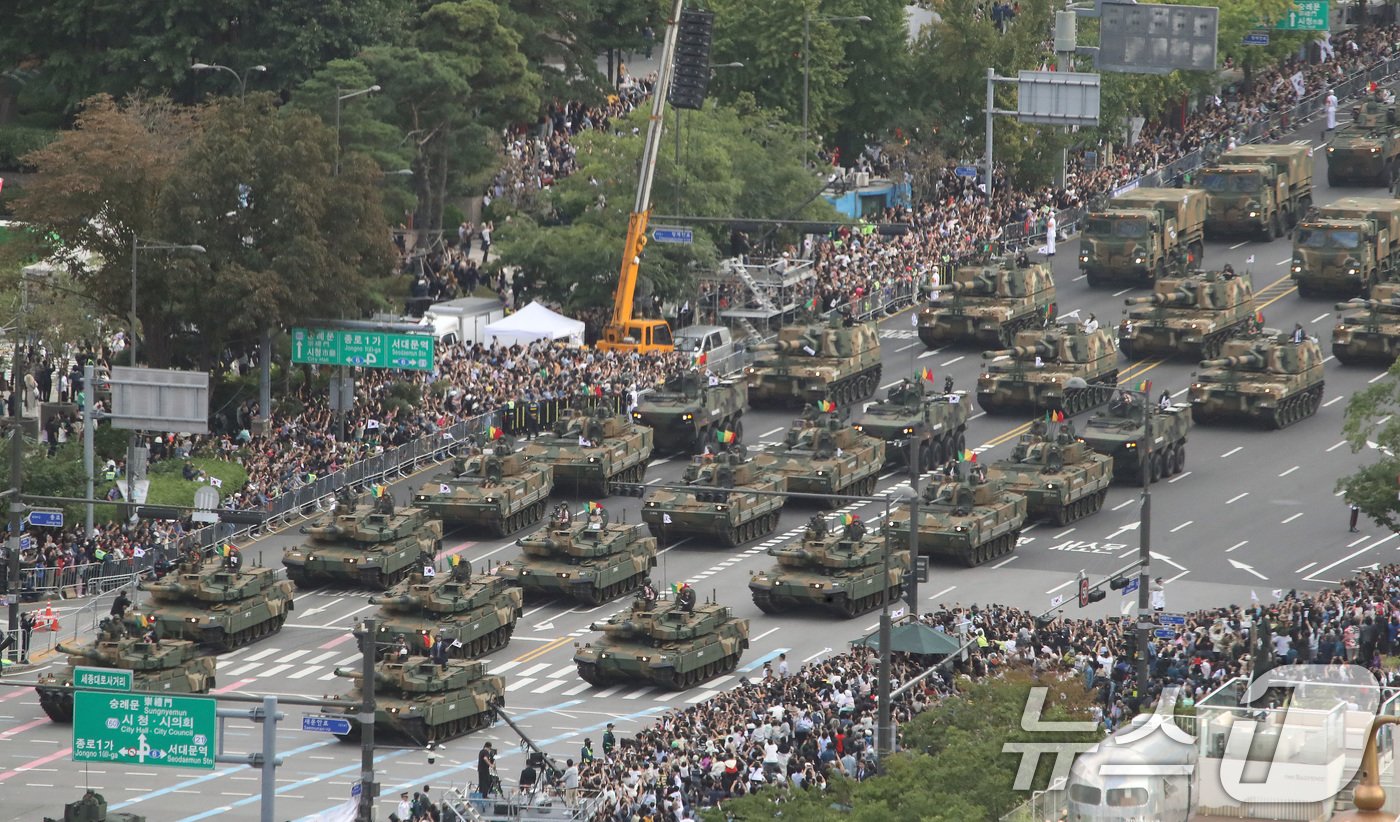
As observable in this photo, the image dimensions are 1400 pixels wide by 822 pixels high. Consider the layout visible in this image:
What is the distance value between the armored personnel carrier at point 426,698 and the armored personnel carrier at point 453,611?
3.06 m

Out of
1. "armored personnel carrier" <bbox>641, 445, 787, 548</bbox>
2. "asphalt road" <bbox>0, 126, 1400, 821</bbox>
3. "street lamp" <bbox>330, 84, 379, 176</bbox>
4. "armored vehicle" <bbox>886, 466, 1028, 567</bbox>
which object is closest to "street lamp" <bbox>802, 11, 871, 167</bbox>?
"asphalt road" <bbox>0, 126, 1400, 821</bbox>

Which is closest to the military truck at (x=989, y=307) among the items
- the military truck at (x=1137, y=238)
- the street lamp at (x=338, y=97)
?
the military truck at (x=1137, y=238)

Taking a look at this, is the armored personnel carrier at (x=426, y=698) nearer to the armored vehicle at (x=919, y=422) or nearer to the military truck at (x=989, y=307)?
the armored vehicle at (x=919, y=422)

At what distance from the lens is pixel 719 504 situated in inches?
2997

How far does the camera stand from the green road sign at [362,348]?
3278 inches

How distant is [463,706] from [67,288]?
28.2 m

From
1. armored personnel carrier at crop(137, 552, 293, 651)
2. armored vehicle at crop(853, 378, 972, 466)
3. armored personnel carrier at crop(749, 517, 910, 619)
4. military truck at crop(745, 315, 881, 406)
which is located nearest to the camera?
armored personnel carrier at crop(137, 552, 293, 651)

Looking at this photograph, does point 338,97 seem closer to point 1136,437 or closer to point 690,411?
point 690,411

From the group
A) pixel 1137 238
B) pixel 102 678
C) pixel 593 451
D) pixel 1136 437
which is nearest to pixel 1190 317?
pixel 1137 238

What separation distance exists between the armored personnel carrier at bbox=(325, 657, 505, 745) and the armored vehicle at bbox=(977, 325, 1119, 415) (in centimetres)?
2802

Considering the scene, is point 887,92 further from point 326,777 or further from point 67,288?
point 326,777

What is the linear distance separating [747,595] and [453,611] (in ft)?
28.5

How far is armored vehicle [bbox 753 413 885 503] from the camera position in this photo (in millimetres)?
78125

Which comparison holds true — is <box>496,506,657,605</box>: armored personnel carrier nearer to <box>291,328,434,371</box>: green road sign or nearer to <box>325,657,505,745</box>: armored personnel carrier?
<box>325,657,505,745</box>: armored personnel carrier
